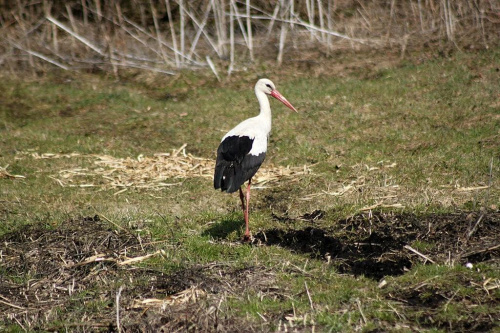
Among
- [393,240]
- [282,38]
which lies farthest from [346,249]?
[282,38]

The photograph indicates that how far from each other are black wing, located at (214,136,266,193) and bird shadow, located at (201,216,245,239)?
55cm

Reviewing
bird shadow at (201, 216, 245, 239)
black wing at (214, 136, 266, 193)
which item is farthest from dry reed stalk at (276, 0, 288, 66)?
bird shadow at (201, 216, 245, 239)

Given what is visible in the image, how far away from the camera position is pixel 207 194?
355 inches

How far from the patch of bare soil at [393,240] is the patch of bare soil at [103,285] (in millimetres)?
996

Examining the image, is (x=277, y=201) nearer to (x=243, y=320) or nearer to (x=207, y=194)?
(x=207, y=194)

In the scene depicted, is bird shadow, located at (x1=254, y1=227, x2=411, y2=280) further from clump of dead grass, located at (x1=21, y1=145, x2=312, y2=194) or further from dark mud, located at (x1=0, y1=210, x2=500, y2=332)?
clump of dead grass, located at (x1=21, y1=145, x2=312, y2=194)

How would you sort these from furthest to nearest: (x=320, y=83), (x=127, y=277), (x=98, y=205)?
(x=320, y=83), (x=98, y=205), (x=127, y=277)

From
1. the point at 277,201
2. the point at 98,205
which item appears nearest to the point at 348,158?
the point at 277,201

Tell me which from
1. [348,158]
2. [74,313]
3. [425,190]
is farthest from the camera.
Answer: [348,158]

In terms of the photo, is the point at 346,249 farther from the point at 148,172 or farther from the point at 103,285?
the point at 148,172

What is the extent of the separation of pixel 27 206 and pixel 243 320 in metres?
4.67

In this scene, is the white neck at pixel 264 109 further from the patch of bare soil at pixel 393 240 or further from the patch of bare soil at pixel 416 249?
the patch of bare soil at pixel 393 240

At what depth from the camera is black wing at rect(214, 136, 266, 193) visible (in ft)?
24.0

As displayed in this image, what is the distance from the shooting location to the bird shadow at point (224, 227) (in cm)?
749
